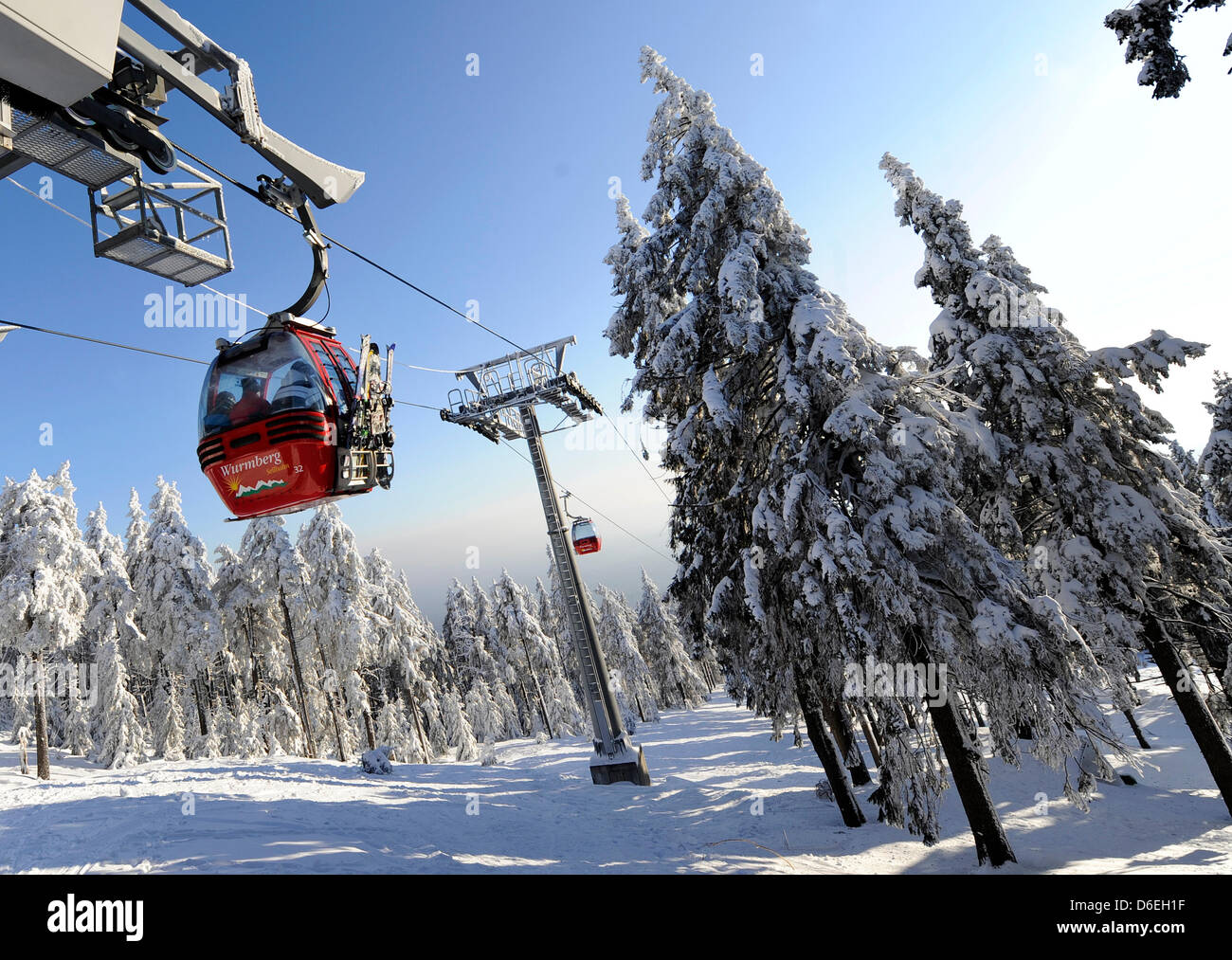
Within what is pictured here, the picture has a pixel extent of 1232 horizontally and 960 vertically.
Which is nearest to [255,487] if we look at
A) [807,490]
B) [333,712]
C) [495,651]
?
[807,490]

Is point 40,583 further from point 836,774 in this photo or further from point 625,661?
point 625,661

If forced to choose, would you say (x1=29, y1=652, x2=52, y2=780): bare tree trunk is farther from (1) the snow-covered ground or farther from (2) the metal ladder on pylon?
(2) the metal ladder on pylon

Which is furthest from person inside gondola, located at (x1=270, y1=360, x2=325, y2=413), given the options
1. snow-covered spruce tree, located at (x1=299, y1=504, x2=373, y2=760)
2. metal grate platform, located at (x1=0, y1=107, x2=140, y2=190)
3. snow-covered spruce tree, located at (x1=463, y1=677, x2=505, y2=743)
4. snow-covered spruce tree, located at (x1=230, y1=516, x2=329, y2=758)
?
snow-covered spruce tree, located at (x1=463, y1=677, x2=505, y2=743)

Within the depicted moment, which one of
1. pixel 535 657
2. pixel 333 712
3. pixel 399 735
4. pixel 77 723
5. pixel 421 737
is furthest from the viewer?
pixel 535 657

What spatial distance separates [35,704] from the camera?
2147 cm

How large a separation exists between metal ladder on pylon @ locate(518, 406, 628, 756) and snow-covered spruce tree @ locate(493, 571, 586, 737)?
3197cm

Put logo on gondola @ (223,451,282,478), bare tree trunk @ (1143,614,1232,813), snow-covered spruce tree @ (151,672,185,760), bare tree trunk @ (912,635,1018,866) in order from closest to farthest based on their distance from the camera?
logo on gondola @ (223,451,282,478) → bare tree trunk @ (912,635,1018,866) → bare tree trunk @ (1143,614,1232,813) → snow-covered spruce tree @ (151,672,185,760)

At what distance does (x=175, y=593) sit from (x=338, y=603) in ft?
20.8

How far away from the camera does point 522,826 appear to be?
11.4 meters

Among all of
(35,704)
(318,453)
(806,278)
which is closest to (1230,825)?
(806,278)

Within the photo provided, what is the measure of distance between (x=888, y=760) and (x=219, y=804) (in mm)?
11069

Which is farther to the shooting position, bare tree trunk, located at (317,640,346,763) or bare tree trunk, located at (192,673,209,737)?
bare tree trunk, located at (192,673,209,737)

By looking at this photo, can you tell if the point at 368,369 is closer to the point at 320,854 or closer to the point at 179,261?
the point at 179,261

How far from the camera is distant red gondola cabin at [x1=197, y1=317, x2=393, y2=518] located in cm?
672
